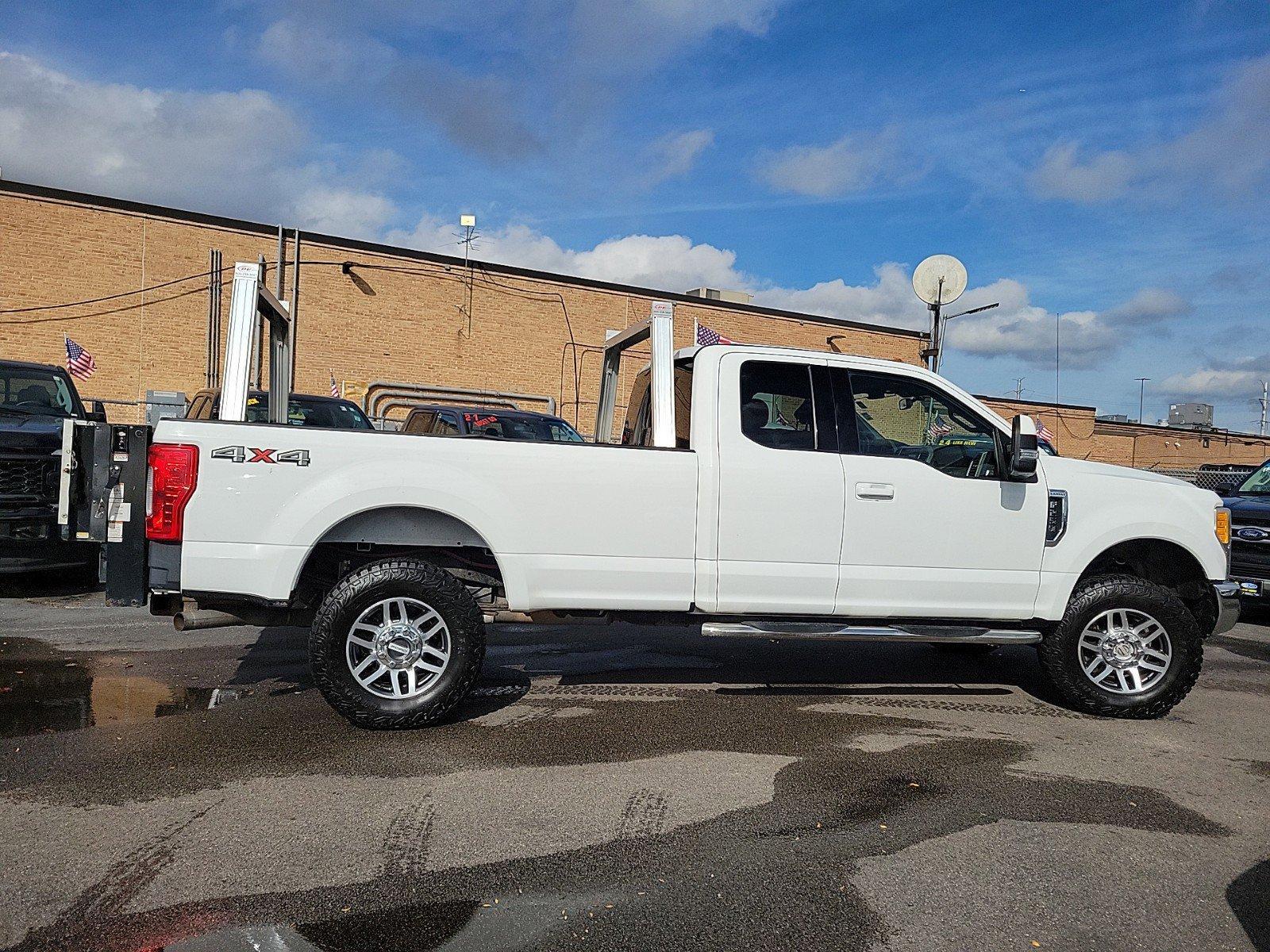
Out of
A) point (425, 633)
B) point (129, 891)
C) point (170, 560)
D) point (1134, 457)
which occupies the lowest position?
point (129, 891)

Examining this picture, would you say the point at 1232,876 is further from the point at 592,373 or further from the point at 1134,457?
the point at 1134,457

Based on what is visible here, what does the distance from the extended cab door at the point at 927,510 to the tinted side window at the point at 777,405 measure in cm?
20

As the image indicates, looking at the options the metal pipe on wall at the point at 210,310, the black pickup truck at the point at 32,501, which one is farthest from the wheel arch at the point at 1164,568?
the metal pipe on wall at the point at 210,310

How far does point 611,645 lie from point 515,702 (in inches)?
79.6

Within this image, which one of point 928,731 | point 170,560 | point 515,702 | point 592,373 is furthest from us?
point 592,373

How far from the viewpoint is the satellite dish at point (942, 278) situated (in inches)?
545

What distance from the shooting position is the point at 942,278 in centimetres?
1391

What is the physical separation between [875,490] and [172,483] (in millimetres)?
3789

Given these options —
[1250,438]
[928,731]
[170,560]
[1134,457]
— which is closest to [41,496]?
[170,560]

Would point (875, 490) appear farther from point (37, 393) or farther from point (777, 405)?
point (37, 393)

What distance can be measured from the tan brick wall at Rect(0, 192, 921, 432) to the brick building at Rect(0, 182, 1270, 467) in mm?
28

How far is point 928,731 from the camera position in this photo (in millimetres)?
5668

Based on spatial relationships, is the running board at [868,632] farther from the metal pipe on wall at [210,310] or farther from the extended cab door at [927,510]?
the metal pipe on wall at [210,310]

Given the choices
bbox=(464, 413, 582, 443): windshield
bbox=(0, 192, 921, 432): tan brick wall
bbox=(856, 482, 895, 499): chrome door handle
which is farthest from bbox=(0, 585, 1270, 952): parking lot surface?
bbox=(0, 192, 921, 432): tan brick wall
